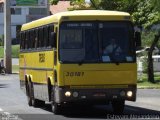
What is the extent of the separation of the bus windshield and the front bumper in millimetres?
833

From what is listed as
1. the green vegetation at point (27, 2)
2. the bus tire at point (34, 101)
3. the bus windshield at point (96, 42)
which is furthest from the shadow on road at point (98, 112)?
the green vegetation at point (27, 2)

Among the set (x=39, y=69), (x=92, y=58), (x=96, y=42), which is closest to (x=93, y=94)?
(x=92, y=58)

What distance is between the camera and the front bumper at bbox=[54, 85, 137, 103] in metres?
18.4

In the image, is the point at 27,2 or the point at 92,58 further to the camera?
the point at 27,2

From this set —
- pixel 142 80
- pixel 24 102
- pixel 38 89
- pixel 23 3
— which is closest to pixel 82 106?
pixel 38 89

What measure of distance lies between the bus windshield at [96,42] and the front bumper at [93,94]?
0.83m

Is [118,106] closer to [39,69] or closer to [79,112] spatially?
[79,112]

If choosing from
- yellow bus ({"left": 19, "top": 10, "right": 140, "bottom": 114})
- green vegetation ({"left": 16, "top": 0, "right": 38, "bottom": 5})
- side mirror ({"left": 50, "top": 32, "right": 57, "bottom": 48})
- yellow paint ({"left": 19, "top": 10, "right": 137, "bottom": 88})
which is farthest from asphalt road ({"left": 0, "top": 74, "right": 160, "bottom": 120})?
green vegetation ({"left": 16, "top": 0, "right": 38, "bottom": 5})

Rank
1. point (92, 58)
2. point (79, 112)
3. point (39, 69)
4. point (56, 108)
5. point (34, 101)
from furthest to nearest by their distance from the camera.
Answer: point (34, 101) → point (39, 69) → point (79, 112) → point (56, 108) → point (92, 58)

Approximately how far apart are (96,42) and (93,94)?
153cm

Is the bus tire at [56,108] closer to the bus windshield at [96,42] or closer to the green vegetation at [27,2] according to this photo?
the bus windshield at [96,42]

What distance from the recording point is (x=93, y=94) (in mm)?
18531

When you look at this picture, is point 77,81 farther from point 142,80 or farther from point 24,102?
point 142,80

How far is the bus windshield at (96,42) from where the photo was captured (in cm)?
1867
